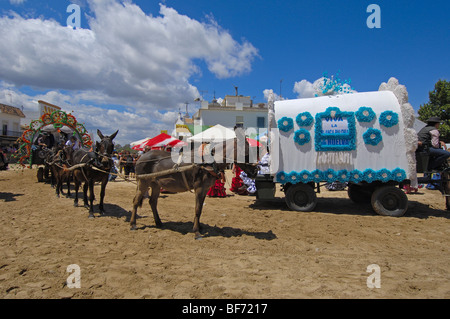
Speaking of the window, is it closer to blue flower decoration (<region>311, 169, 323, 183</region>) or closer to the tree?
the tree

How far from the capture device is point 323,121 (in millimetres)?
6820

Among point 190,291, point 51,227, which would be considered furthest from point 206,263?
point 51,227

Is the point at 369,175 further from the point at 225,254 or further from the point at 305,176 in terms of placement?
the point at 225,254

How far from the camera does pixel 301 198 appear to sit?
288 inches

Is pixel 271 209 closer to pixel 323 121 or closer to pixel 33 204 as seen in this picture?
pixel 323 121

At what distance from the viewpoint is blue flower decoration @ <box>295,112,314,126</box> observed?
682 centimetres

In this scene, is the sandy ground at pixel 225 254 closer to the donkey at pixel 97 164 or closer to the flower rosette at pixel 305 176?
the donkey at pixel 97 164

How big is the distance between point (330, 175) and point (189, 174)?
420cm

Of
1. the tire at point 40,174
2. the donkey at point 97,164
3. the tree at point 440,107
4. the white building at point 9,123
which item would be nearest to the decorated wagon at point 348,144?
the donkey at point 97,164

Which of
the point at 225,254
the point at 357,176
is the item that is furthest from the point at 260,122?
the point at 225,254

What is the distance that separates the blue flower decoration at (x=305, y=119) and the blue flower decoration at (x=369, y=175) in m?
2.08

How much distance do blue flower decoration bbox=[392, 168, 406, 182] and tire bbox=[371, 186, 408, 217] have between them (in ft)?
1.11

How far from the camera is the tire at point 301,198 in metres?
7.21
